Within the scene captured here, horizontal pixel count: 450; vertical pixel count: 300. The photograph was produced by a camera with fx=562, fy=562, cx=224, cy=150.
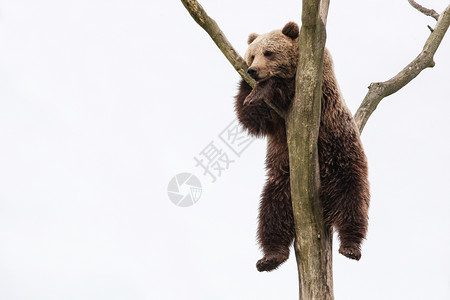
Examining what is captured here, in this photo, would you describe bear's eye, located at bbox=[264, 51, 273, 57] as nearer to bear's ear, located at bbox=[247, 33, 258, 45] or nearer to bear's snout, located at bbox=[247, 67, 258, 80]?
bear's snout, located at bbox=[247, 67, 258, 80]

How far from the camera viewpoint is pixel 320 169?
5836 millimetres

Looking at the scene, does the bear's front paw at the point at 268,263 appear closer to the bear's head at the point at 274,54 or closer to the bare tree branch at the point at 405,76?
A: the bear's head at the point at 274,54

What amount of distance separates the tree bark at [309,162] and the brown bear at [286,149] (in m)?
0.21

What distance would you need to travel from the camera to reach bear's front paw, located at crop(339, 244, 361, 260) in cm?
534

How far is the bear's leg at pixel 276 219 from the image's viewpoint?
19.2 ft

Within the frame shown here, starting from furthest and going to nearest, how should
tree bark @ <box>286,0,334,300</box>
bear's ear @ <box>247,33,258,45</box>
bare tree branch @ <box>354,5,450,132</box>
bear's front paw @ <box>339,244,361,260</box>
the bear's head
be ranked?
bare tree branch @ <box>354,5,450,132</box> < bear's ear @ <box>247,33,258,45</box> < the bear's head < bear's front paw @ <box>339,244,361,260</box> < tree bark @ <box>286,0,334,300</box>

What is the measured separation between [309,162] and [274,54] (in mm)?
1225

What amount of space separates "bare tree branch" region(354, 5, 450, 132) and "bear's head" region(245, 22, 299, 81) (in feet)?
5.45

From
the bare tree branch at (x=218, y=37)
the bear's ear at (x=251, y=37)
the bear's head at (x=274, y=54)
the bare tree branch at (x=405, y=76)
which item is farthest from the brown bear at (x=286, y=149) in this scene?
the bare tree branch at (x=405, y=76)

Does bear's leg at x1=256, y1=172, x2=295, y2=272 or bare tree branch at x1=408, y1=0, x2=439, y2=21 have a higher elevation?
bare tree branch at x1=408, y1=0, x2=439, y2=21

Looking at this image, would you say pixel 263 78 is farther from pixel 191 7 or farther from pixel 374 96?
pixel 374 96

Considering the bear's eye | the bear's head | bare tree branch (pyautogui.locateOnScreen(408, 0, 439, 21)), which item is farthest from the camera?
bare tree branch (pyautogui.locateOnScreen(408, 0, 439, 21))

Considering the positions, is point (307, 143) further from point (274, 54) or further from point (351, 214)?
point (274, 54)

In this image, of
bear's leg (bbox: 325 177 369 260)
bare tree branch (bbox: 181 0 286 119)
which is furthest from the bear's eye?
bear's leg (bbox: 325 177 369 260)
